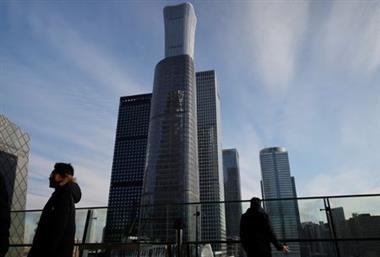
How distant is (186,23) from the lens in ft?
417

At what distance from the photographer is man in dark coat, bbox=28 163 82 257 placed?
105 inches

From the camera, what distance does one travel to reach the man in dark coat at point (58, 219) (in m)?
2.67

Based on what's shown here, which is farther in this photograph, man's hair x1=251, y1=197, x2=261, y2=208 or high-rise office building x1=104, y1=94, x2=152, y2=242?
high-rise office building x1=104, y1=94, x2=152, y2=242

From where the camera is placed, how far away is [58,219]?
2779 millimetres

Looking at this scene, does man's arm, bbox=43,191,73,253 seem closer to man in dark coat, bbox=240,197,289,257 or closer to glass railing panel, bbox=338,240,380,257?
man in dark coat, bbox=240,197,289,257

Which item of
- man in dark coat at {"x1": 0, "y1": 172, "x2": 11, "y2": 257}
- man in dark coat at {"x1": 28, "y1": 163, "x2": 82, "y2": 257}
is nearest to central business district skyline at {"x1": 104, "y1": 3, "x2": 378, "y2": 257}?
man in dark coat at {"x1": 28, "y1": 163, "x2": 82, "y2": 257}

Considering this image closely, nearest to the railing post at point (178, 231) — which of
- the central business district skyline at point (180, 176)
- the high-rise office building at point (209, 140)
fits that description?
the central business district skyline at point (180, 176)

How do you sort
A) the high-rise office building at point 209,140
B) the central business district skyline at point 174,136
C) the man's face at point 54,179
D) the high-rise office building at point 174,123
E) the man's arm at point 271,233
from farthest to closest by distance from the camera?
1. the high-rise office building at point 209,140
2. the central business district skyline at point 174,136
3. the high-rise office building at point 174,123
4. the man's arm at point 271,233
5. the man's face at point 54,179

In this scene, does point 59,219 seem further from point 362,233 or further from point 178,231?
point 362,233

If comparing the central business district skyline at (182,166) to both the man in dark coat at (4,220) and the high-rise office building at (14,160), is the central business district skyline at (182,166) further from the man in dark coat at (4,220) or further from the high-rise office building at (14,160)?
the high-rise office building at (14,160)

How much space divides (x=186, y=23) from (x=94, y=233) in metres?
130

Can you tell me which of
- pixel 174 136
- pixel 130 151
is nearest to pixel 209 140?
pixel 174 136

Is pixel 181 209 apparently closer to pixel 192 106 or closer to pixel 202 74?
pixel 192 106

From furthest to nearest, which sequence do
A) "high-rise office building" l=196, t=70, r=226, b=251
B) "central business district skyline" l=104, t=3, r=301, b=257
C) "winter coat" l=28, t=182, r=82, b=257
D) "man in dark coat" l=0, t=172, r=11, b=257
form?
"high-rise office building" l=196, t=70, r=226, b=251, "central business district skyline" l=104, t=3, r=301, b=257, "winter coat" l=28, t=182, r=82, b=257, "man in dark coat" l=0, t=172, r=11, b=257
